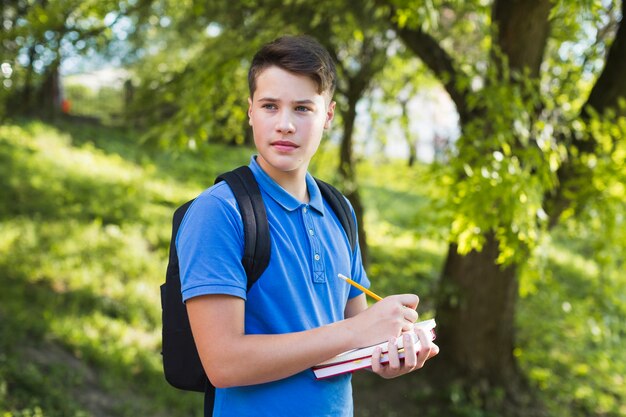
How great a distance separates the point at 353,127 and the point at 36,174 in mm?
5457

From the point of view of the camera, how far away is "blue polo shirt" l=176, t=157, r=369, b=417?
1.66m

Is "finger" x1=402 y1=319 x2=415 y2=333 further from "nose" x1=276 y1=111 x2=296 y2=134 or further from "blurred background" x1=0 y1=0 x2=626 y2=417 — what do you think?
"blurred background" x1=0 y1=0 x2=626 y2=417

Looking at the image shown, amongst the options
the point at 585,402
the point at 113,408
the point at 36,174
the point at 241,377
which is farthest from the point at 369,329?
the point at 36,174

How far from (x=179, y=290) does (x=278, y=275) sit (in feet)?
0.87

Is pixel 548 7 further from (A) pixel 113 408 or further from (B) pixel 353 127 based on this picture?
(A) pixel 113 408

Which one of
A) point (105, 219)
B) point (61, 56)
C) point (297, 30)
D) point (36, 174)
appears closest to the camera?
point (61, 56)

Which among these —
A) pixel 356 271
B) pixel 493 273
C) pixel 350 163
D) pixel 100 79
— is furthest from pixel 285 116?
pixel 100 79

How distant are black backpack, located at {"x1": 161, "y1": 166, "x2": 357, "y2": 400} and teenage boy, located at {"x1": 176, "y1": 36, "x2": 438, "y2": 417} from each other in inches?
1.4

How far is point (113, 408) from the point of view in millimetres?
5906

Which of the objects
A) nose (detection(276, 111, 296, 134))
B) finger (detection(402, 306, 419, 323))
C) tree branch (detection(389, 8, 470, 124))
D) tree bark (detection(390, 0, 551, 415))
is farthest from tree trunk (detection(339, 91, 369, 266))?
finger (detection(402, 306, 419, 323))

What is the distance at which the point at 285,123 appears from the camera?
185cm

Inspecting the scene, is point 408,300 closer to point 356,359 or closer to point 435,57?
point 356,359

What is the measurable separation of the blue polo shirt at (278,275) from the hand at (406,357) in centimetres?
21

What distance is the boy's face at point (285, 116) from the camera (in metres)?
1.86
